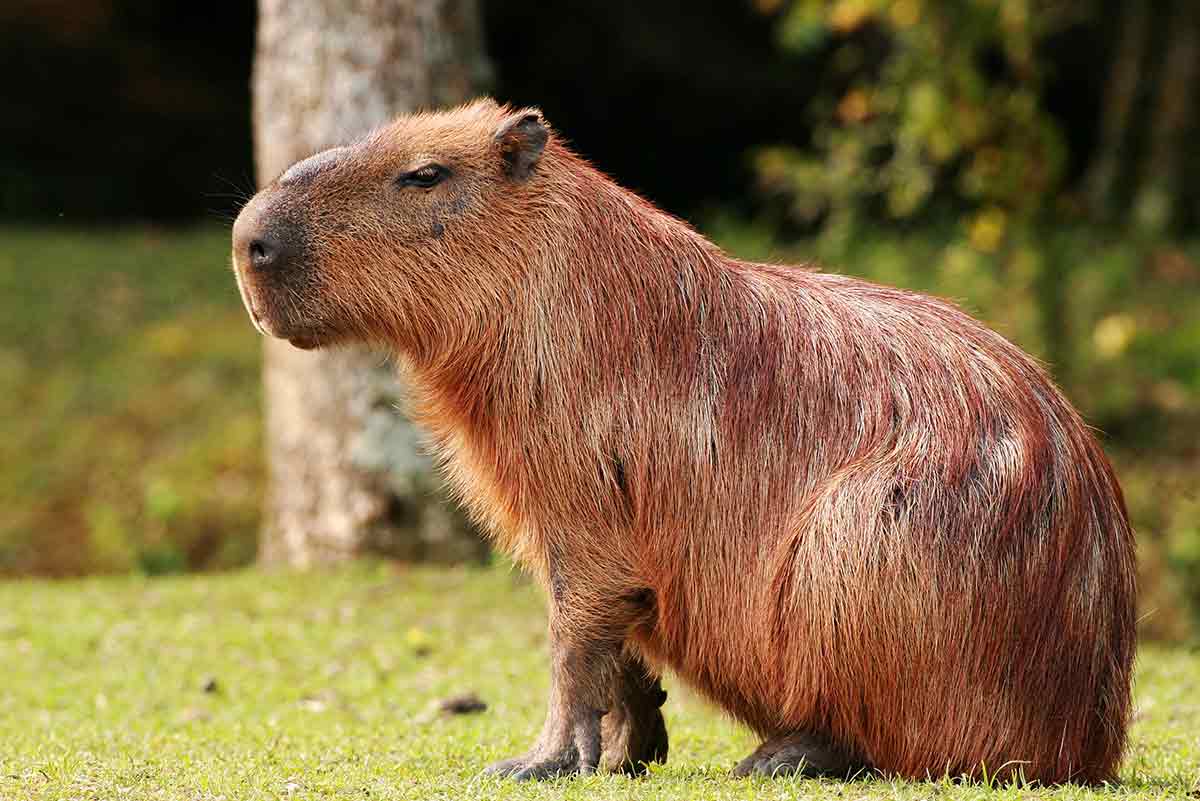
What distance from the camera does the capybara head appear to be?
4.70 metres

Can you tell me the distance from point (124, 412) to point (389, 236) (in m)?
8.03

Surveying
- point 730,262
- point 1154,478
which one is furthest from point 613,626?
point 1154,478

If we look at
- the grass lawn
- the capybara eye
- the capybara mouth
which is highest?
the capybara eye

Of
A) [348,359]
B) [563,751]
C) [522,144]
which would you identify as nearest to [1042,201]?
[348,359]

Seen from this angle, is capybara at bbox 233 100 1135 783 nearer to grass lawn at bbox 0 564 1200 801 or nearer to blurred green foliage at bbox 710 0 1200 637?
grass lawn at bbox 0 564 1200 801

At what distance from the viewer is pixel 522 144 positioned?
4.80m

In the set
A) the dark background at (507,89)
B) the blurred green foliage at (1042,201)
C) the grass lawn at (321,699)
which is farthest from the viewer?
the dark background at (507,89)

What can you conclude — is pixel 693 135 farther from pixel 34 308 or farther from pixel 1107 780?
pixel 1107 780

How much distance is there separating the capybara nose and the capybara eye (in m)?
0.38

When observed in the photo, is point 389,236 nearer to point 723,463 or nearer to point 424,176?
point 424,176

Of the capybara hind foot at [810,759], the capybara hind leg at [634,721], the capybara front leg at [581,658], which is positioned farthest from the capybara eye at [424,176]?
the capybara hind foot at [810,759]

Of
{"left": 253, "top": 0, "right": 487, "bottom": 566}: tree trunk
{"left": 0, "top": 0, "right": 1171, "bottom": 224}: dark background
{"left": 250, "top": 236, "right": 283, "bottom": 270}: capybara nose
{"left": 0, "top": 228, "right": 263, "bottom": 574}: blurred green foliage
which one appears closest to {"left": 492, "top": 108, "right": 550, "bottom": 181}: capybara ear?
{"left": 250, "top": 236, "right": 283, "bottom": 270}: capybara nose

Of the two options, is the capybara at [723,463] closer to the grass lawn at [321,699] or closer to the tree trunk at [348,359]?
the grass lawn at [321,699]

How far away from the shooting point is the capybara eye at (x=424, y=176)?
4770 millimetres
